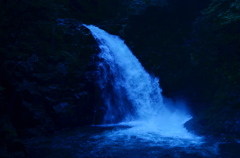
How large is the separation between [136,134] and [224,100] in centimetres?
466

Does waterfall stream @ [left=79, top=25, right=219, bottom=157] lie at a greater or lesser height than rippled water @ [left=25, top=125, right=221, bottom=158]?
greater

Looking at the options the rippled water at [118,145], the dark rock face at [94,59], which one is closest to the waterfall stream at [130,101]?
the rippled water at [118,145]

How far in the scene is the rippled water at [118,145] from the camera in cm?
691

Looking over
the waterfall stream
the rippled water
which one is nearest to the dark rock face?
the waterfall stream

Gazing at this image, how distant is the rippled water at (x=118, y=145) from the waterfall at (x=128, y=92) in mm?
2170

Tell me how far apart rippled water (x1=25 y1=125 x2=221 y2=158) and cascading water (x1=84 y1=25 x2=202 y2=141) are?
1.90 metres

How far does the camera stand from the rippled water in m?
6.91

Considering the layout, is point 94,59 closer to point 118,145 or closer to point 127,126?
point 127,126

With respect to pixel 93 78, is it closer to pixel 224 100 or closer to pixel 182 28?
pixel 224 100

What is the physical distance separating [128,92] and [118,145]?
202 inches

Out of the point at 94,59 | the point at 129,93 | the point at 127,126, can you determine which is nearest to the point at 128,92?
the point at 129,93

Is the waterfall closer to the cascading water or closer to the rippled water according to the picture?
the cascading water

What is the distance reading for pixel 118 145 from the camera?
25.4ft

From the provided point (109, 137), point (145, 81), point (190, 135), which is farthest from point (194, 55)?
point (109, 137)
